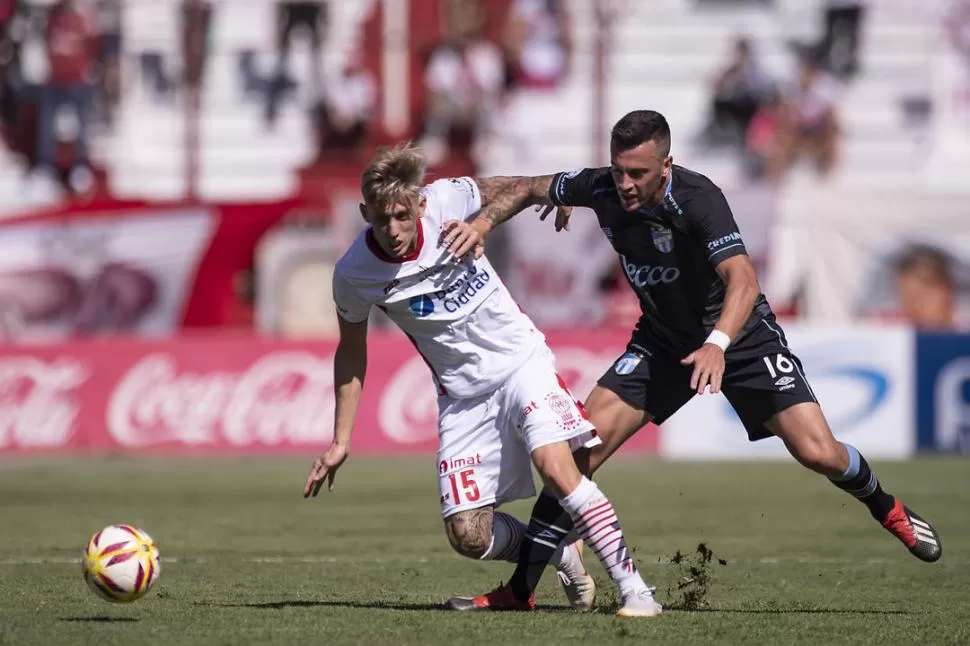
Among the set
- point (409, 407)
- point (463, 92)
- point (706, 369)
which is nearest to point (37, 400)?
point (409, 407)

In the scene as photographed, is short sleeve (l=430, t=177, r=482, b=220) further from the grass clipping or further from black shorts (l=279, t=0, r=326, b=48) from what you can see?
black shorts (l=279, t=0, r=326, b=48)

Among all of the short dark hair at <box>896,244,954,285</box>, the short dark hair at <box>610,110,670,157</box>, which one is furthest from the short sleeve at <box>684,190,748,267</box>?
the short dark hair at <box>896,244,954,285</box>

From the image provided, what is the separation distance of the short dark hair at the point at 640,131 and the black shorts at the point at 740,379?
1202 millimetres

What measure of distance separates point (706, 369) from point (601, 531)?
94cm

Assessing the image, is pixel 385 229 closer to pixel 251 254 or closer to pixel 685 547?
pixel 685 547

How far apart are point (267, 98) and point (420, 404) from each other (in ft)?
28.3

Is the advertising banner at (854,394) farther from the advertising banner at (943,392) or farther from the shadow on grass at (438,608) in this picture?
the shadow on grass at (438,608)

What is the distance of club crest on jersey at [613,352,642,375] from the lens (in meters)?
8.39

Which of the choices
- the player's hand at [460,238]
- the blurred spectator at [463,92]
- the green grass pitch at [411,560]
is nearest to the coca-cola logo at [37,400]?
the green grass pitch at [411,560]

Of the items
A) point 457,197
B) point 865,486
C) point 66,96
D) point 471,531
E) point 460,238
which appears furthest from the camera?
point 66,96

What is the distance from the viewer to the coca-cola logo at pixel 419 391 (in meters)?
19.7

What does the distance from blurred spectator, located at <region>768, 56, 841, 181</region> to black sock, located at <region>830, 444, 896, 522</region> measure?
16.0 m

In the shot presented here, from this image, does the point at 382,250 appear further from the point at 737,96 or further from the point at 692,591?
the point at 737,96

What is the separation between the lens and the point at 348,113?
24.8m
